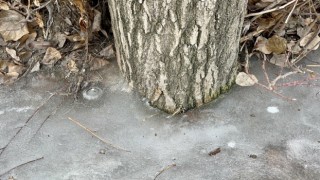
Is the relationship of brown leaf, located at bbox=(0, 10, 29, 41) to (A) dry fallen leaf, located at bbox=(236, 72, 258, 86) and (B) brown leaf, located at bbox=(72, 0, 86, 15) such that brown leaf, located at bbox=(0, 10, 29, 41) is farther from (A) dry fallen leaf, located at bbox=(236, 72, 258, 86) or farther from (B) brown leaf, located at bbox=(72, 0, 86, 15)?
(A) dry fallen leaf, located at bbox=(236, 72, 258, 86)

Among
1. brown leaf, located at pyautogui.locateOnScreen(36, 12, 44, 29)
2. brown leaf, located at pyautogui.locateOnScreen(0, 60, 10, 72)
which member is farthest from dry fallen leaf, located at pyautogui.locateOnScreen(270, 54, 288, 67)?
brown leaf, located at pyautogui.locateOnScreen(0, 60, 10, 72)

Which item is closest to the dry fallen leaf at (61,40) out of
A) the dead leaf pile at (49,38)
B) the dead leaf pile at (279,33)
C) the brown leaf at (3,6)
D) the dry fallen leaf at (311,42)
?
the dead leaf pile at (49,38)

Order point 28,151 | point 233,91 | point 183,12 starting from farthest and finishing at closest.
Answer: point 233,91, point 28,151, point 183,12

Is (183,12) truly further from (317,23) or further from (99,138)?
(317,23)

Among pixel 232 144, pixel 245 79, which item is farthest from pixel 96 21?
pixel 232 144

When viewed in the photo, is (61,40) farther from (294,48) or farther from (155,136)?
(294,48)

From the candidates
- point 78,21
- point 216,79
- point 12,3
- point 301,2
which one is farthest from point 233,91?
point 12,3
